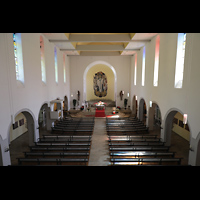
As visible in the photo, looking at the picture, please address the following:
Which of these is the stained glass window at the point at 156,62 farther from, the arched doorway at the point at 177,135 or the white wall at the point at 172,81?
the arched doorway at the point at 177,135

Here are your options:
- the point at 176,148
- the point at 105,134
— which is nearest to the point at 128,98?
the point at 105,134

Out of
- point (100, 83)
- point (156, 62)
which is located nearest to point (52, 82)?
point (156, 62)

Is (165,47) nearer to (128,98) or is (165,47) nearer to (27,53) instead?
(27,53)

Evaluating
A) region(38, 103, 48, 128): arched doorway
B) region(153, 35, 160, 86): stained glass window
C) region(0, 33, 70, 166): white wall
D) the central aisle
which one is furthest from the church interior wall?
the central aisle

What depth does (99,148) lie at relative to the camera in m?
10.0

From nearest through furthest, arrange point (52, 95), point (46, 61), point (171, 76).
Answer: point (171, 76) < point (46, 61) < point (52, 95)

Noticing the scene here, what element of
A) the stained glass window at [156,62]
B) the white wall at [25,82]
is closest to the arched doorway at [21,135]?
the white wall at [25,82]

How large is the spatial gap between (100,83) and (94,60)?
16.9 ft

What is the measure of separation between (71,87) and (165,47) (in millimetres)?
15884

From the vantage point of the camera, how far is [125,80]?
2298cm

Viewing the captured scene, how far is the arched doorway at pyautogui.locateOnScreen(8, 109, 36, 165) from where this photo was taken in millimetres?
9822

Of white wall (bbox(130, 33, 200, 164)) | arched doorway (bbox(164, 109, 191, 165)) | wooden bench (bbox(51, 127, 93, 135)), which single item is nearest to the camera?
white wall (bbox(130, 33, 200, 164))

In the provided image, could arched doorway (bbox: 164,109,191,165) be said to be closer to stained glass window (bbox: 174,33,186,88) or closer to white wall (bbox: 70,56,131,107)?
stained glass window (bbox: 174,33,186,88)

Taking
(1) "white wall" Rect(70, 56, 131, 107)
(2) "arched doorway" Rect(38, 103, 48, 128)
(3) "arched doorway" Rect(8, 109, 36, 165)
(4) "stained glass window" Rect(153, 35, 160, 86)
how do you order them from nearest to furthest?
(3) "arched doorway" Rect(8, 109, 36, 165) → (4) "stained glass window" Rect(153, 35, 160, 86) → (2) "arched doorway" Rect(38, 103, 48, 128) → (1) "white wall" Rect(70, 56, 131, 107)
